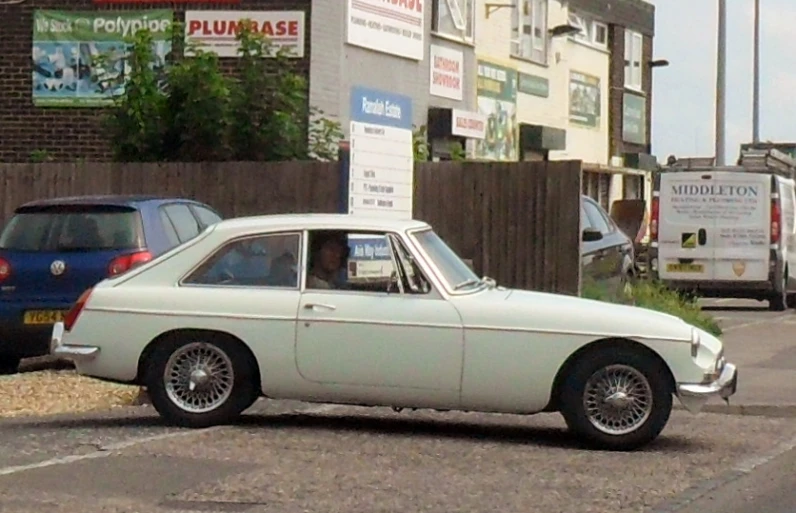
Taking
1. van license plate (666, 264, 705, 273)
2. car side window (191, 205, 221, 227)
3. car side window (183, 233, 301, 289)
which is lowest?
van license plate (666, 264, 705, 273)

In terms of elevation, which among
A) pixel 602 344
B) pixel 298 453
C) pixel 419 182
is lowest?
pixel 298 453

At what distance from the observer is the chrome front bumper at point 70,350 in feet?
37.4

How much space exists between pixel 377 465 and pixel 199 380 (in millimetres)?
1738

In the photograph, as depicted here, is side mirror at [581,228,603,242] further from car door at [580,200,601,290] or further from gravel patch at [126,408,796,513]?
gravel patch at [126,408,796,513]

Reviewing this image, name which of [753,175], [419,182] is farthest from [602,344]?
[753,175]

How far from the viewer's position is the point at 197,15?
77.8 feet

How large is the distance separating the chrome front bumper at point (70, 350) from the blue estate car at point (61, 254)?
3.19 metres

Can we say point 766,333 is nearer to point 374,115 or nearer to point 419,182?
point 419,182

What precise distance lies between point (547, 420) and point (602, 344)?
5.93ft

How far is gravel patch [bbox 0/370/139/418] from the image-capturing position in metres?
13.1

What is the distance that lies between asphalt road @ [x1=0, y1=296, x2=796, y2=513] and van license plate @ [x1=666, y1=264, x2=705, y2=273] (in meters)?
13.3

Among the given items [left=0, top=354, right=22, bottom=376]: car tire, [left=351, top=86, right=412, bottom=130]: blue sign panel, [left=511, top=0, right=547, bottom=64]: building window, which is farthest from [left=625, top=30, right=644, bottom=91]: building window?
[left=0, top=354, right=22, bottom=376]: car tire

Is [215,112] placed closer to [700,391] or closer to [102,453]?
[102,453]

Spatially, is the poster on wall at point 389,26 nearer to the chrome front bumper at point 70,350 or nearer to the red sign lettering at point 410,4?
the red sign lettering at point 410,4
